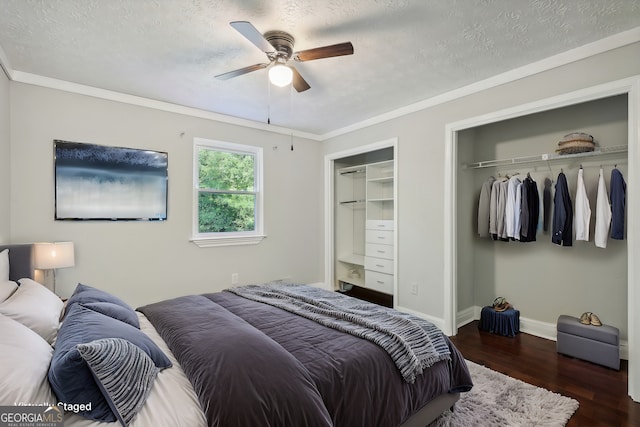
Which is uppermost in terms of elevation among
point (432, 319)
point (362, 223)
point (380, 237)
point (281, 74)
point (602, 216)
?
point (281, 74)

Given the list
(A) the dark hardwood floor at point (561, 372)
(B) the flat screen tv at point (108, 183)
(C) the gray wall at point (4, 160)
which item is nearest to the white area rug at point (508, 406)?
(A) the dark hardwood floor at point (561, 372)

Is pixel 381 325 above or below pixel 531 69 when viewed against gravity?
below

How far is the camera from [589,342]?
265cm

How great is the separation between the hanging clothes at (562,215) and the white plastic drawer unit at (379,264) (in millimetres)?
1789

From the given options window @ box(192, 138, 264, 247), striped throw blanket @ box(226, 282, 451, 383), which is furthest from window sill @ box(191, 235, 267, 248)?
striped throw blanket @ box(226, 282, 451, 383)

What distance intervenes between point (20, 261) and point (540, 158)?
4.77 m

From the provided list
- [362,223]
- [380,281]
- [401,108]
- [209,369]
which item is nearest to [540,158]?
[401,108]

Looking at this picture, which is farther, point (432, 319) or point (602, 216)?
point (432, 319)

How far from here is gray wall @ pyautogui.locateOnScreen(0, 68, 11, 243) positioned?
2555 mm

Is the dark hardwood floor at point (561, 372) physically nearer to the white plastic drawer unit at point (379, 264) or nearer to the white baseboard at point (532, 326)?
the white baseboard at point (532, 326)

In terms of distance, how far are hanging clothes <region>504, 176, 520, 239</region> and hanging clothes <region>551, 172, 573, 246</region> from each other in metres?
0.33

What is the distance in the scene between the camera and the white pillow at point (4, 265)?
209 cm

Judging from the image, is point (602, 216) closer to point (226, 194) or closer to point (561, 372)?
point (561, 372)

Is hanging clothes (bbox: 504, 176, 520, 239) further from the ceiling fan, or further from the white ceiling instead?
the ceiling fan
